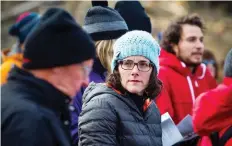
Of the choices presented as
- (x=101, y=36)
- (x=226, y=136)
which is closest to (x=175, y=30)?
(x=101, y=36)

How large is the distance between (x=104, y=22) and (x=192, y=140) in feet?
3.70

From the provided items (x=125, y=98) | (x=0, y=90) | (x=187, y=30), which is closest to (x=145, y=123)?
(x=125, y=98)

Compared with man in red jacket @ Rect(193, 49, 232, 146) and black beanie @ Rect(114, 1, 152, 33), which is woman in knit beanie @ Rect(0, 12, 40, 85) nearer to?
man in red jacket @ Rect(193, 49, 232, 146)

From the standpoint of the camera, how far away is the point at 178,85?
5469 mm

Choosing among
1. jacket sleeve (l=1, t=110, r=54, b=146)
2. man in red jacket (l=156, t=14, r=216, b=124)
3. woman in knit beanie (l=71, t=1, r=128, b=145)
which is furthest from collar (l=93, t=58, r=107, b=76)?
jacket sleeve (l=1, t=110, r=54, b=146)

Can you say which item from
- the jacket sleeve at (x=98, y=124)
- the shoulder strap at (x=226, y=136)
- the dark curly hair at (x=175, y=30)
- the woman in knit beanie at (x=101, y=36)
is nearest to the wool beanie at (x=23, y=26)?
the jacket sleeve at (x=98, y=124)

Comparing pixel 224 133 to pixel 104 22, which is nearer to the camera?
pixel 224 133

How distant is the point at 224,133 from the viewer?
450 centimetres

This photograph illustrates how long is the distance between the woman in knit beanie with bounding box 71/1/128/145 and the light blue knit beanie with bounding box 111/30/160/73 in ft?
1.03

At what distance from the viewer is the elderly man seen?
2.59 meters

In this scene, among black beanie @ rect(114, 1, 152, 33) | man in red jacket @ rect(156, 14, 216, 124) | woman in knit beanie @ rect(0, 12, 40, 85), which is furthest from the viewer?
black beanie @ rect(114, 1, 152, 33)

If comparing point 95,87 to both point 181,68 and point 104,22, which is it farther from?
point 181,68

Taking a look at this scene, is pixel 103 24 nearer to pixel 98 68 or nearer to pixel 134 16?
pixel 98 68

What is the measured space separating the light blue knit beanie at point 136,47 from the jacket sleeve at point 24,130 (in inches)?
59.5
